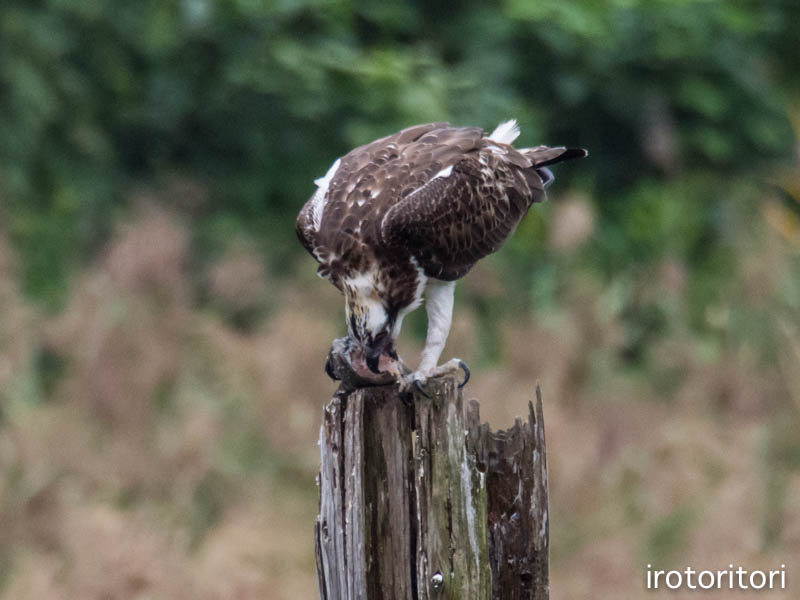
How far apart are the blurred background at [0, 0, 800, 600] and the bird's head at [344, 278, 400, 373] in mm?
2086

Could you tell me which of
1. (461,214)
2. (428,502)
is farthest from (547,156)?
(428,502)

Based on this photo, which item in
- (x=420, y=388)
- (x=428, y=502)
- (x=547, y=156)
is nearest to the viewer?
(x=428, y=502)

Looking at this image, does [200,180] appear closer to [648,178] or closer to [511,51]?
[511,51]

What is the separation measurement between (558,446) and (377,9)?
161 inches

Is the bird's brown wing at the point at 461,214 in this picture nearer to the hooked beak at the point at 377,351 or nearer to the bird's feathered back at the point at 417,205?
the bird's feathered back at the point at 417,205

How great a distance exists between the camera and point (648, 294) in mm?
9320

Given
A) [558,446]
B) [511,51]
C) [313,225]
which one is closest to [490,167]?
[313,225]

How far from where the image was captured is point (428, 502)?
11.0 feet

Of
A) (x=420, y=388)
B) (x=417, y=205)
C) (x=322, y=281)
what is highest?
(x=322, y=281)

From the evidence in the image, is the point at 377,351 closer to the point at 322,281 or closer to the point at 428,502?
the point at 428,502

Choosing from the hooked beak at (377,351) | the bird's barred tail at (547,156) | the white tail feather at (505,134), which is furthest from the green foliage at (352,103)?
the hooked beak at (377,351)

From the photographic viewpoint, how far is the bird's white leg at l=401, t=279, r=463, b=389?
13.6 ft

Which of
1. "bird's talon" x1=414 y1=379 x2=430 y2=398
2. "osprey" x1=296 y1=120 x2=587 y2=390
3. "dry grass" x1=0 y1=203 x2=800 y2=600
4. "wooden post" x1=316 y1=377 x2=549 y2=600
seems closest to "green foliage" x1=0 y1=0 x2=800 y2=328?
"dry grass" x1=0 y1=203 x2=800 y2=600

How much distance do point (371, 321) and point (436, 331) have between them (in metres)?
0.36
